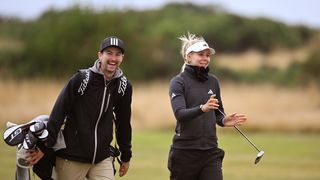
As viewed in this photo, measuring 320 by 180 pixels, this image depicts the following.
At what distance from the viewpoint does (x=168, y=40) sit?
4888 cm

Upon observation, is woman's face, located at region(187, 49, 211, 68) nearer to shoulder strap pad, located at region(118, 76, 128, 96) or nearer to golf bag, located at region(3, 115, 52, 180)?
shoulder strap pad, located at region(118, 76, 128, 96)

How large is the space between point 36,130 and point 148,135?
16.1 metres

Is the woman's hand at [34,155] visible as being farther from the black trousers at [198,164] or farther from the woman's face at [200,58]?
the woman's face at [200,58]

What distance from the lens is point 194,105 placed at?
22.8 feet

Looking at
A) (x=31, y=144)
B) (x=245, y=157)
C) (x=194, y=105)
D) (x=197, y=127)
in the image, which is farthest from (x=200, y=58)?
(x=245, y=157)

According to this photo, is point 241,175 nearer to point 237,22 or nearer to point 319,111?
point 319,111

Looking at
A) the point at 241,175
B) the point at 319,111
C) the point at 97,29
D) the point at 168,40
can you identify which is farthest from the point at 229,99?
the point at 168,40

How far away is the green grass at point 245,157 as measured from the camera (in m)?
13.6

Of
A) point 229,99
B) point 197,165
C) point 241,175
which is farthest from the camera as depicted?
point 229,99

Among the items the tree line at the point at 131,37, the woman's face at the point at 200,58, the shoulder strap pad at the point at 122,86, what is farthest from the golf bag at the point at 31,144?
the tree line at the point at 131,37

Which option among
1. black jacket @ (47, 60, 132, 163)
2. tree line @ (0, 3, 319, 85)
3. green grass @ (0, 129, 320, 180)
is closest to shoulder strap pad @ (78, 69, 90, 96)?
black jacket @ (47, 60, 132, 163)

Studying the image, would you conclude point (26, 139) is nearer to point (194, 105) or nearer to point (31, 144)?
point (31, 144)

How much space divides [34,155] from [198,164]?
1556 mm

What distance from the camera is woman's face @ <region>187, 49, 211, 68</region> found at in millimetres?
7129
